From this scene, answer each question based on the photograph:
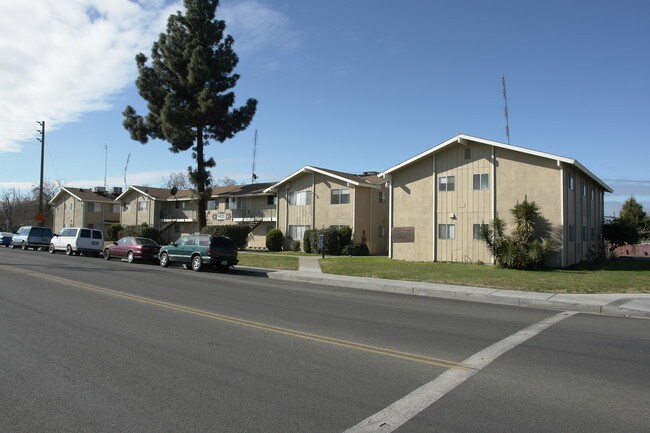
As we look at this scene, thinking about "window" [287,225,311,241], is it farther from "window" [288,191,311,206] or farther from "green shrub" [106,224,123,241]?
"green shrub" [106,224,123,241]

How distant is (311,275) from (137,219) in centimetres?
4324

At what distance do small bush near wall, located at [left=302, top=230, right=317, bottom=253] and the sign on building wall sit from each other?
8.02m

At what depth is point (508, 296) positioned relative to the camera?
14805 mm

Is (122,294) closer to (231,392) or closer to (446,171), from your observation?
(231,392)

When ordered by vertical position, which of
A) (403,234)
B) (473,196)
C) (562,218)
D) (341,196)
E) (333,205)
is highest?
(341,196)

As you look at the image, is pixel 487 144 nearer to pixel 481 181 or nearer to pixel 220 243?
pixel 481 181

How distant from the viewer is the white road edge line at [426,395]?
15.0 feet

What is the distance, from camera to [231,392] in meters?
5.38

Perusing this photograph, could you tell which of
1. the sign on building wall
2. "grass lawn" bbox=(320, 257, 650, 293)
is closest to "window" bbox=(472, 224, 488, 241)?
the sign on building wall

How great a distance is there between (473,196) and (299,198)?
54.9 ft

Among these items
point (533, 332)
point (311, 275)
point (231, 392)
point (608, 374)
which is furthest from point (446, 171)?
point (231, 392)

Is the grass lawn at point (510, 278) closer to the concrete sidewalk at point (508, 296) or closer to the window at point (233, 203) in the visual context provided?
the concrete sidewalk at point (508, 296)

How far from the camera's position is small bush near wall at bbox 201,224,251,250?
133 ft

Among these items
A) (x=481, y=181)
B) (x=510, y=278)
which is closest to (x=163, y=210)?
(x=481, y=181)
